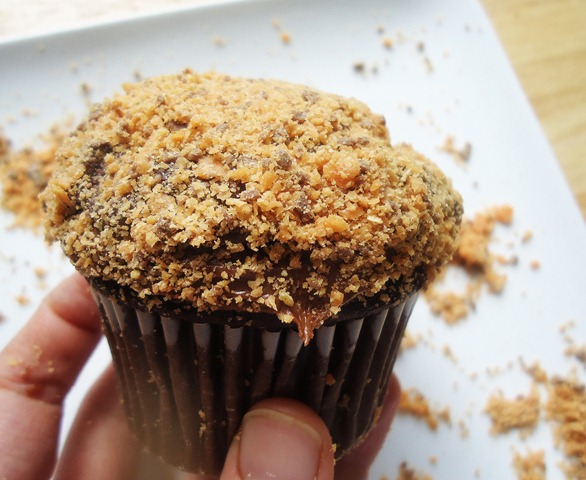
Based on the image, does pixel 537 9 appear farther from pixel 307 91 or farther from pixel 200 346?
pixel 200 346

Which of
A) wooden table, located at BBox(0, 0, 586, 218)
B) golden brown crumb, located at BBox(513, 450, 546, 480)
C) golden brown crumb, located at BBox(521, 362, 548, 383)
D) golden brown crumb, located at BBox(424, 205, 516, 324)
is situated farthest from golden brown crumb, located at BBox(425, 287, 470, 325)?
wooden table, located at BBox(0, 0, 586, 218)

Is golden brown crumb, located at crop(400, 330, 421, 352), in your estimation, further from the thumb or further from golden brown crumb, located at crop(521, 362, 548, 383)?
the thumb

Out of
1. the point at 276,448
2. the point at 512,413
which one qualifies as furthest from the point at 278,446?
the point at 512,413

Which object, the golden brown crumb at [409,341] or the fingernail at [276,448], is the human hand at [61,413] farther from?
the fingernail at [276,448]

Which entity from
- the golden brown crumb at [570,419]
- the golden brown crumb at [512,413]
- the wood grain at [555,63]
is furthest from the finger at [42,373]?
the wood grain at [555,63]

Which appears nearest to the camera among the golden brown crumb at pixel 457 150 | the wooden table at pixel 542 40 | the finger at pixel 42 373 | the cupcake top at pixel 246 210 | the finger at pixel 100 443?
the cupcake top at pixel 246 210

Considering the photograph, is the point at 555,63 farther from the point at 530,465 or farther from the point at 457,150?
the point at 530,465
